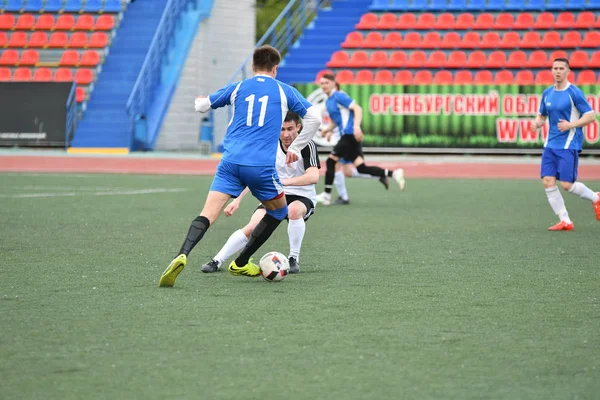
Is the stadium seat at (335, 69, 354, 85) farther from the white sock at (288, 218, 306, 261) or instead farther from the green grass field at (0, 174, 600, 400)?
the white sock at (288, 218, 306, 261)

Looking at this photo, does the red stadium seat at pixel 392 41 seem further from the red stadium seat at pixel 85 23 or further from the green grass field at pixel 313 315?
the green grass field at pixel 313 315

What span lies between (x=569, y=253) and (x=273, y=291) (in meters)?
3.61

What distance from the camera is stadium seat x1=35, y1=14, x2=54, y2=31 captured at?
33000 millimetres

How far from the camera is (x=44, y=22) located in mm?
33156

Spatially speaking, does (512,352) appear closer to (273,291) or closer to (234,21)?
(273,291)

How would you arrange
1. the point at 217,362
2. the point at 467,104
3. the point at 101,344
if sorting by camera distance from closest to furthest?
the point at 217,362 < the point at 101,344 < the point at 467,104

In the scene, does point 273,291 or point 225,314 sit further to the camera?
point 273,291

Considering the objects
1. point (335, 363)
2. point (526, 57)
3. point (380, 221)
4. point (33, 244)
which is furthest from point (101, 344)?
point (526, 57)

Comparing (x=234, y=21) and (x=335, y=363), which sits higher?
(x=234, y=21)

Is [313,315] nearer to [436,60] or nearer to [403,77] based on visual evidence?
[403,77]

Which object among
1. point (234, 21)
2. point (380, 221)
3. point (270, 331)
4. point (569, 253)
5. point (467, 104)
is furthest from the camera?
point (234, 21)

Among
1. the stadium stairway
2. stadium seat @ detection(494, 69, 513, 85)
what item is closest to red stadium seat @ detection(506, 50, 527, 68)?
stadium seat @ detection(494, 69, 513, 85)

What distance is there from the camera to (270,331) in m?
5.84

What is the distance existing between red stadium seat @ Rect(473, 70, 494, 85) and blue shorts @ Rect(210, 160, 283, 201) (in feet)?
73.1
